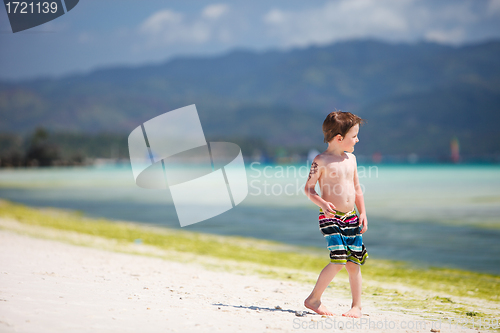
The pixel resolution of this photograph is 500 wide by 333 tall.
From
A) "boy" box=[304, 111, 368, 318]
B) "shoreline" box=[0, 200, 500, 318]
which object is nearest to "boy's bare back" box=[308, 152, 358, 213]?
"boy" box=[304, 111, 368, 318]

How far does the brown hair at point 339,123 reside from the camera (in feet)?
14.6

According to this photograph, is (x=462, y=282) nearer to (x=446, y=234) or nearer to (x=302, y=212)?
(x=446, y=234)

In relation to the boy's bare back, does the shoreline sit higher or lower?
lower

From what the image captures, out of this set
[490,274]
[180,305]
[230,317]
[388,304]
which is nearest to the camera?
[230,317]

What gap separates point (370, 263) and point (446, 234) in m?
6.26

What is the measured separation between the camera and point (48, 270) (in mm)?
5914

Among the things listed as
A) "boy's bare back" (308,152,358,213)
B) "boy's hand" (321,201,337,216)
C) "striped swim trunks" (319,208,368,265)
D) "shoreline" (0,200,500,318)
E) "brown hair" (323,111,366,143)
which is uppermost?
"brown hair" (323,111,366,143)

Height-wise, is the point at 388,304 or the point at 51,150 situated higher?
the point at 51,150

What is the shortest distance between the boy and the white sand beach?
1.86 ft

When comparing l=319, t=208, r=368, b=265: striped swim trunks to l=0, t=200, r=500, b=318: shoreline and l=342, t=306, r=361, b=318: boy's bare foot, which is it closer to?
l=342, t=306, r=361, b=318: boy's bare foot

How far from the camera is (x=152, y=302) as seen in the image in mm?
4680

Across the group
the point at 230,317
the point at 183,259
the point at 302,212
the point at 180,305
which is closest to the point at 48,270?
the point at 180,305

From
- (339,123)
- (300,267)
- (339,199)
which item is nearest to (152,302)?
(339,199)

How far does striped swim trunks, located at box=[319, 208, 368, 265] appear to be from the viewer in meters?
4.33
